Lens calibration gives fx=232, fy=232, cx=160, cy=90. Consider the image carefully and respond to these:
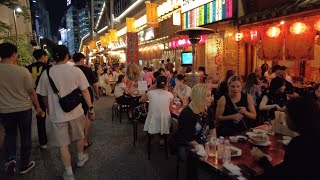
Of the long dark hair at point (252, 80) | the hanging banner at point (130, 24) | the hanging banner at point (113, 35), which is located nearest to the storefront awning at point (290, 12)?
the long dark hair at point (252, 80)

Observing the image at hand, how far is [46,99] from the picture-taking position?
13.8 ft

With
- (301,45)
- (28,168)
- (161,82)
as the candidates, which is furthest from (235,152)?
(301,45)

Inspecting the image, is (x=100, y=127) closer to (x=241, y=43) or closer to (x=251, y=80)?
(x=251, y=80)

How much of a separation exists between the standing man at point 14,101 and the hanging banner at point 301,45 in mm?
7572

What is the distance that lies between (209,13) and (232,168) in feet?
32.2

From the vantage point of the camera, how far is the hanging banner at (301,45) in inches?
277

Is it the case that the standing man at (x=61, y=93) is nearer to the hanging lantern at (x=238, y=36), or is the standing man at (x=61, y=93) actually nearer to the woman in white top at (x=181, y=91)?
the woman in white top at (x=181, y=91)

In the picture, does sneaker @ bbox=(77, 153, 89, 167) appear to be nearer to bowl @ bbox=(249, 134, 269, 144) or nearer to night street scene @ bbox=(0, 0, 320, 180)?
night street scene @ bbox=(0, 0, 320, 180)

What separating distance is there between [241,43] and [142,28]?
13704 millimetres

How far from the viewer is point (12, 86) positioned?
4320 millimetres

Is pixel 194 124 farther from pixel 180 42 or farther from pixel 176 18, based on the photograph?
pixel 176 18

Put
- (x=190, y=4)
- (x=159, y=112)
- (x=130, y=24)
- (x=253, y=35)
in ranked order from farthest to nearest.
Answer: (x=130, y=24), (x=190, y=4), (x=253, y=35), (x=159, y=112)

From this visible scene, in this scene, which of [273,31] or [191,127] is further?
[273,31]

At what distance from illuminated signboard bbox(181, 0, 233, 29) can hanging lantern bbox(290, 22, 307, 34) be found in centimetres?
297
